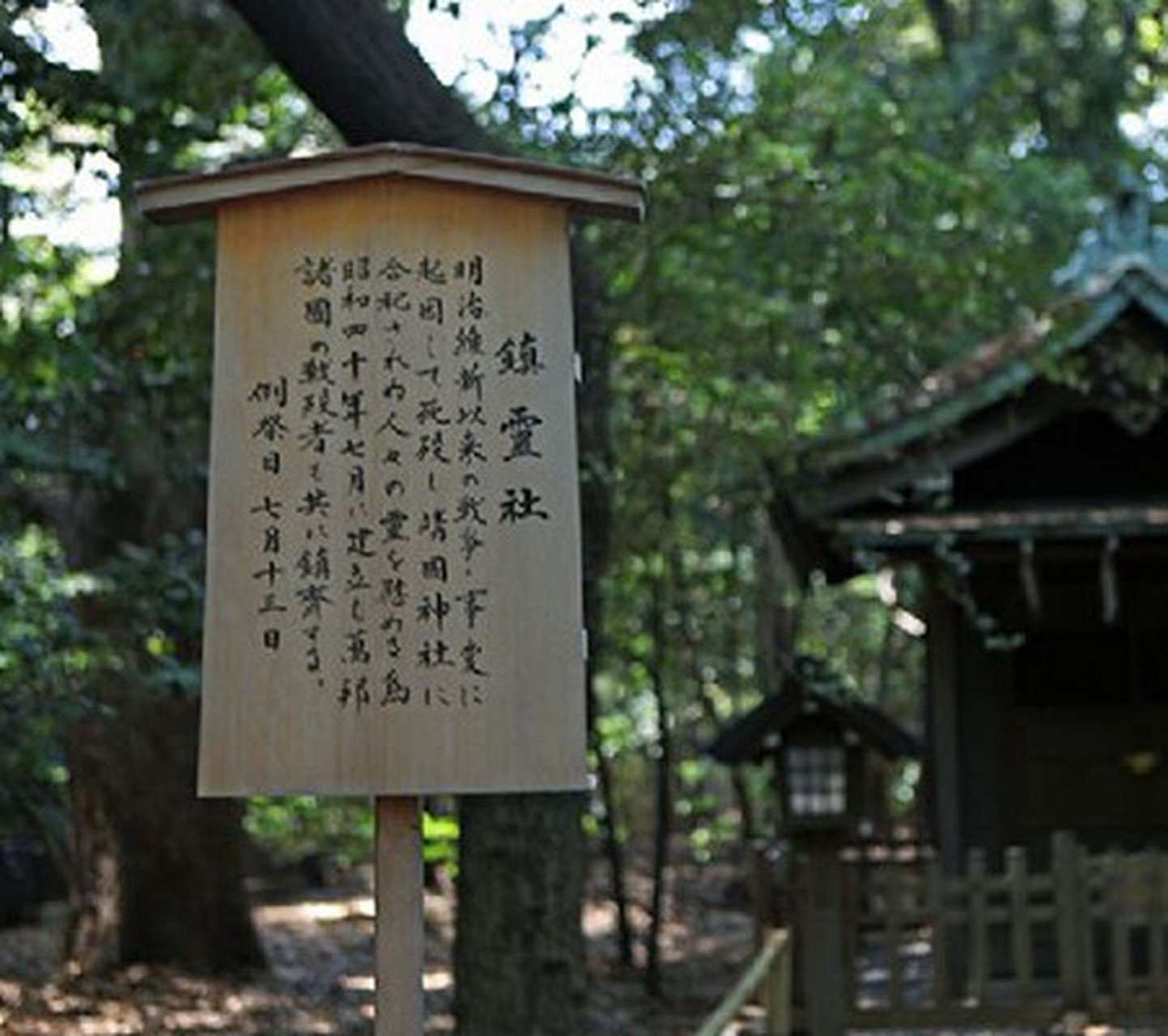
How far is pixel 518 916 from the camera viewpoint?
994 cm

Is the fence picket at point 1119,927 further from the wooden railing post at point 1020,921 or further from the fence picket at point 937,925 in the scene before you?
the fence picket at point 937,925

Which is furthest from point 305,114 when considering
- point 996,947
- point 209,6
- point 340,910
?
point 340,910

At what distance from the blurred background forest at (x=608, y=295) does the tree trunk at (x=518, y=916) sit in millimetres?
1396

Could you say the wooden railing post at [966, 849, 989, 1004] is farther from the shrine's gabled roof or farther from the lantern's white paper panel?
the lantern's white paper panel

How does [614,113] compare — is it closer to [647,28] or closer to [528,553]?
[647,28]

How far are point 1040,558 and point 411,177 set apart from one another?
9.95 m

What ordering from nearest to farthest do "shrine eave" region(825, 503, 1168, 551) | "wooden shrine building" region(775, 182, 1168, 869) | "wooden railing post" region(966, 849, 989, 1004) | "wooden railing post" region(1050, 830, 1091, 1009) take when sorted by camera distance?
"wooden railing post" region(966, 849, 989, 1004) < "wooden railing post" region(1050, 830, 1091, 1009) < "shrine eave" region(825, 503, 1168, 551) < "wooden shrine building" region(775, 182, 1168, 869)

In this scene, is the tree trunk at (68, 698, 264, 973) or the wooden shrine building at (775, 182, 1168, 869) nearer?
the wooden shrine building at (775, 182, 1168, 869)

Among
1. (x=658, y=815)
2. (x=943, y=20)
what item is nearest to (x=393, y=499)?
(x=658, y=815)

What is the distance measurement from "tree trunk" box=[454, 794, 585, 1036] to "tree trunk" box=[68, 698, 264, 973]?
7847 mm

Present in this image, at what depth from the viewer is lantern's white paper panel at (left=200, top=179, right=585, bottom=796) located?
6.43 meters

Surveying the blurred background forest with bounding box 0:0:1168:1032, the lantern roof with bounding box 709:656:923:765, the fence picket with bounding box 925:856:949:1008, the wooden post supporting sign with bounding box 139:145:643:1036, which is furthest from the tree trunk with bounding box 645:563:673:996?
the wooden post supporting sign with bounding box 139:145:643:1036

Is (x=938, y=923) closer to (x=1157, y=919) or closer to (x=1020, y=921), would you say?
(x=1020, y=921)

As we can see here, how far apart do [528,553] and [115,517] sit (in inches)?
442
